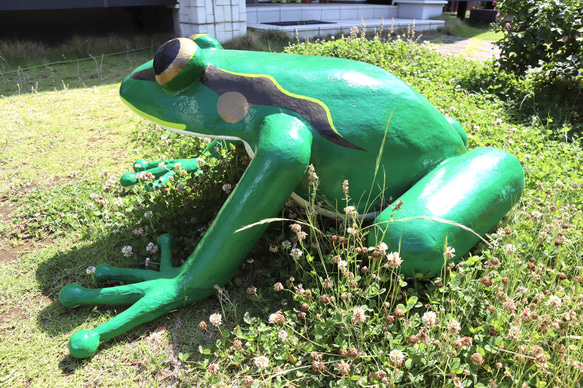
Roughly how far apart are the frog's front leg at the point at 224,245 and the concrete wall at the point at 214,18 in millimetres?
7596

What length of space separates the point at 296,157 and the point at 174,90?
795 millimetres

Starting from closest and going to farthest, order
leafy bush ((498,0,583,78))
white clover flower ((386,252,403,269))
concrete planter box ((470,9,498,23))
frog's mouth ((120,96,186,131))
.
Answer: white clover flower ((386,252,403,269)) → frog's mouth ((120,96,186,131)) → leafy bush ((498,0,583,78)) → concrete planter box ((470,9,498,23))

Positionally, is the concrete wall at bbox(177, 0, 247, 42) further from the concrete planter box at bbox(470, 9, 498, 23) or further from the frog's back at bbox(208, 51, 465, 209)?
the concrete planter box at bbox(470, 9, 498, 23)

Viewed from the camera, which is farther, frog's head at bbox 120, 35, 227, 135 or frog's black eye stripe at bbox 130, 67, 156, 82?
frog's black eye stripe at bbox 130, 67, 156, 82

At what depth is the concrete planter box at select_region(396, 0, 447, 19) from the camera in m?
14.0

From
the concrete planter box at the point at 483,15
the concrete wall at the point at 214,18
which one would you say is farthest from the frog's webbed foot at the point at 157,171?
the concrete planter box at the point at 483,15

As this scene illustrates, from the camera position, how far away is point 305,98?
2.19m

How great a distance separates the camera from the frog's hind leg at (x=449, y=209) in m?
1.95

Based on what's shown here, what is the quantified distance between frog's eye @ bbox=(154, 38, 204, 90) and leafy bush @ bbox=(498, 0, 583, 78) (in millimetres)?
4699

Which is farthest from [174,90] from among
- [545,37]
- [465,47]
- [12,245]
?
[465,47]

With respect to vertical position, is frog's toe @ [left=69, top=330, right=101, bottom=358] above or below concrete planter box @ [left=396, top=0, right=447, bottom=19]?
below

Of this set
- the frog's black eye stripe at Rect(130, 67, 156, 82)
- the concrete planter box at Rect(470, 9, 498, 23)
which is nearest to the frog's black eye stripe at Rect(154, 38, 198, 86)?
the frog's black eye stripe at Rect(130, 67, 156, 82)

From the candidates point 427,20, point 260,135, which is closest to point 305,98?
point 260,135

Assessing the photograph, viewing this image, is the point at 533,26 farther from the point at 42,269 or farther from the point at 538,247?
the point at 42,269
